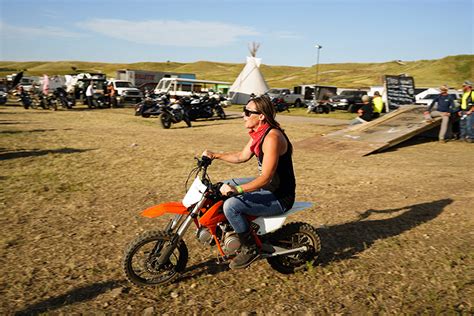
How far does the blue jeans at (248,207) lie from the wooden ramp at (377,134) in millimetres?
8225

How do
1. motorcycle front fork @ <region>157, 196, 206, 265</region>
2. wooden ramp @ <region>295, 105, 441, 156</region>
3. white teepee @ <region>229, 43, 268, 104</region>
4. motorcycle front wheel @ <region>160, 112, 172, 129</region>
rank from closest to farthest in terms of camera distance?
motorcycle front fork @ <region>157, 196, 206, 265</region>
wooden ramp @ <region>295, 105, 441, 156</region>
motorcycle front wheel @ <region>160, 112, 172, 129</region>
white teepee @ <region>229, 43, 268, 104</region>

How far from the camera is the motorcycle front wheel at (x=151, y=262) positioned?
12.4ft

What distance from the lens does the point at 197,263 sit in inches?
178

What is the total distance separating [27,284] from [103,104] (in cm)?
2645

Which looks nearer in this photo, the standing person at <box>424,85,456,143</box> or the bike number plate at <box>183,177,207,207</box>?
the bike number plate at <box>183,177,207,207</box>

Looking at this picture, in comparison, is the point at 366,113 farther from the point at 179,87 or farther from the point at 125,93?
the point at 125,93

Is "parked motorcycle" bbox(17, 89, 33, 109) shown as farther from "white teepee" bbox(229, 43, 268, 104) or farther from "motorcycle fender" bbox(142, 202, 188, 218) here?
"motorcycle fender" bbox(142, 202, 188, 218)

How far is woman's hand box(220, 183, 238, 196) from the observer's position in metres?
3.60

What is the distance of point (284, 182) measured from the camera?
401cm

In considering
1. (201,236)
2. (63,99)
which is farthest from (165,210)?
(63,99)

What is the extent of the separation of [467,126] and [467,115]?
1.32 feet

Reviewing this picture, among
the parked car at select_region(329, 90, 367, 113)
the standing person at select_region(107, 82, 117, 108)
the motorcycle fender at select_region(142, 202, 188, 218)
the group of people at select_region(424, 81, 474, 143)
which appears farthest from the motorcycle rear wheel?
the parked car at select_region(329, 90, 367, 113)

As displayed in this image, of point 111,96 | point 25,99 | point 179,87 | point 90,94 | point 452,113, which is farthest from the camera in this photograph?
point 179,87

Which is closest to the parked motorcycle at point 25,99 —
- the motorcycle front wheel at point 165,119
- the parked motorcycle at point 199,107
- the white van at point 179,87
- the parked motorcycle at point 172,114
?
the white van at point 179,87
